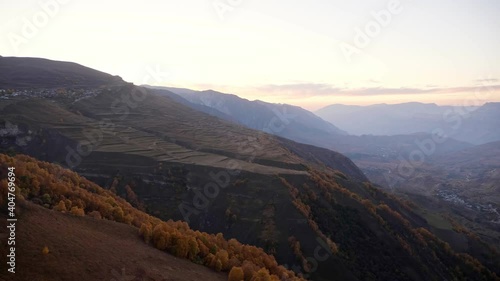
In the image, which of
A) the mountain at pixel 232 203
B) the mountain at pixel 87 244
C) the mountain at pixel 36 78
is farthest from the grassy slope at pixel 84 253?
the mountain at pixel 36 78

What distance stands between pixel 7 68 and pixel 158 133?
115 m

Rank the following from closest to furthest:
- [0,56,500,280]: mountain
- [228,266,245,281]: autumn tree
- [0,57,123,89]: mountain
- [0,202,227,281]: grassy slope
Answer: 1. [0,202,227,281]: grassy slope
2. [228,266,245,281]: autumn tree
3. [0,56,500,280]: mountain
4. [0,57,123,89]: mountain

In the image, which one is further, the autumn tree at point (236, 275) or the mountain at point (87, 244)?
the autumn tree at point (236, 275)

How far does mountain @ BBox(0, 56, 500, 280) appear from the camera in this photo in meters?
47.8

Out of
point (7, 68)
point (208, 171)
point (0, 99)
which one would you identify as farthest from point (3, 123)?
point (7, 68)

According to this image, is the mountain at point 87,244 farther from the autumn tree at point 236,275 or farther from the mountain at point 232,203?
the autumn tree at point 236,275

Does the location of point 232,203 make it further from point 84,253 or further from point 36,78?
point 36,78

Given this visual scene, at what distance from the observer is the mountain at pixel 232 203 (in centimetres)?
4778

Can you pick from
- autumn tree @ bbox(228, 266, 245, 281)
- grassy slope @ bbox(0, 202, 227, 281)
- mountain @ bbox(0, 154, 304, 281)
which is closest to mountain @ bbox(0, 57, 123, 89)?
mountain @ bbox(0, 154, 304, 281)

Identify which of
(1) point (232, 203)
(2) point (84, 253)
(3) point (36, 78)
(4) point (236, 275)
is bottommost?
(1) point (232, 203)

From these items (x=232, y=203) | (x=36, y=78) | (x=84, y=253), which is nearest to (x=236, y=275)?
(x=84, y=253)

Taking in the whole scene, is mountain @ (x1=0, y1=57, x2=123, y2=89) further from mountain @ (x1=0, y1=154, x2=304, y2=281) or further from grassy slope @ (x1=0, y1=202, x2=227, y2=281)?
grassy slope @ (x1=0, y1=202, x2=227, y2=281)

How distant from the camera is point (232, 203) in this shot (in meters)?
76.8

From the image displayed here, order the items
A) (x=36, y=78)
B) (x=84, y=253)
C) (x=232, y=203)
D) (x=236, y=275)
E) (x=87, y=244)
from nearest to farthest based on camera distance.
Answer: (x=84, y=253)
(x=87, y=244)
(x=236, y=275)
(x=232, y=203)
(x=36, y=78)
